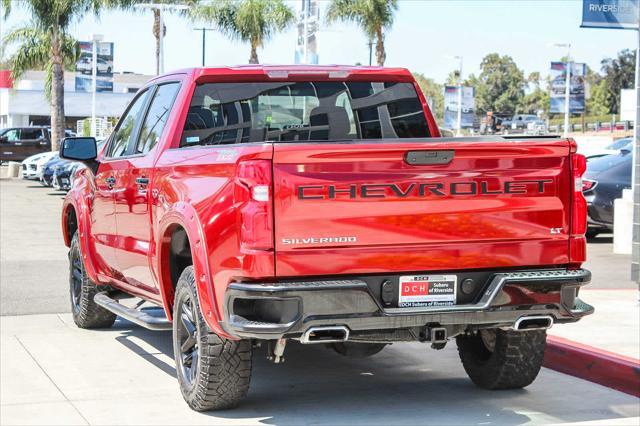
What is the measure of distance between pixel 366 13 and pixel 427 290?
156 ft

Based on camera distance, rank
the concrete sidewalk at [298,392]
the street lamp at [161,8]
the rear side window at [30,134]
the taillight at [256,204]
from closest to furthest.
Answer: the taillight at [256,204]
the concrete sidewalk at [298,392]
the street lamp at [161,8]
the rear side window at [30,134]

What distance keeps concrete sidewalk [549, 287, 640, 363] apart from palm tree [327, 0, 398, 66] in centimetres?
4232

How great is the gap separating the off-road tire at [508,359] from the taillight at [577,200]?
92cm

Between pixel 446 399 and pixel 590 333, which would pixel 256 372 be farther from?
pixel 590 333

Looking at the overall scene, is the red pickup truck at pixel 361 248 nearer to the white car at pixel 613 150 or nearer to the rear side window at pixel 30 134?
the white car at pixel 613 150

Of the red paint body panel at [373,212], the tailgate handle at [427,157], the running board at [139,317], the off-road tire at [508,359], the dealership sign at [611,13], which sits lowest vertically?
the off-road tire at [508,359]

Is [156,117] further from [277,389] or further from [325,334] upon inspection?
[325,334]

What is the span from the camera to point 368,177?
6.15 m

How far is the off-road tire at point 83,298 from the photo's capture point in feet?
31.9

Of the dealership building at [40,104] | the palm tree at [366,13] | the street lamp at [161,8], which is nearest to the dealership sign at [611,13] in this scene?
the street lamp at [161,8]

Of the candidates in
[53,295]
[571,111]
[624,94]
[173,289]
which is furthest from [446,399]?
[571,111]

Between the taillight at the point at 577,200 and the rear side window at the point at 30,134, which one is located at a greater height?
the taillight at the point at 577,200

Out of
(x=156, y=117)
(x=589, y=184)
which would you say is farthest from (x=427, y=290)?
(x=589, y=184)

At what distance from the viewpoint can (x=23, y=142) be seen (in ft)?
171
